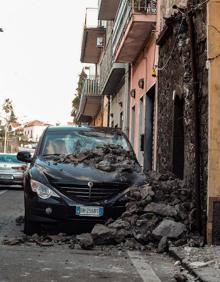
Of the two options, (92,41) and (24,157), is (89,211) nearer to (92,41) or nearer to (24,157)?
(24,157)

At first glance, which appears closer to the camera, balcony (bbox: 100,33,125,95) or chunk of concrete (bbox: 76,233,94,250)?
chunk of concrete (bbox: 76,233,94,250)

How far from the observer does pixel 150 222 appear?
8.73 metres

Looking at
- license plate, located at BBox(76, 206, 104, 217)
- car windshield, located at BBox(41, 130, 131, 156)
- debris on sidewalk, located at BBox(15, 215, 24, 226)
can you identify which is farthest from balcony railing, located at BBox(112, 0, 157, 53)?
license plate, located at BBox(76, 206, 104, 217)

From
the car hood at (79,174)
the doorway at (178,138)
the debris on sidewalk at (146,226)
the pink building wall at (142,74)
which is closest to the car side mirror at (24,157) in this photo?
the car hood at (79,174)

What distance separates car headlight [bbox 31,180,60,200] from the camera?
8.86 meters

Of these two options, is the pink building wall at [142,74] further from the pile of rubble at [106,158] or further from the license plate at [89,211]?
the license plate at [89,211]

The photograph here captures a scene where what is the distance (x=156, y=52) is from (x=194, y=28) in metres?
6.18

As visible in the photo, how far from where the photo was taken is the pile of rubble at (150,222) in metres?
8.39

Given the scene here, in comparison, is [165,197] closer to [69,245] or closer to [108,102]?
[69,245]

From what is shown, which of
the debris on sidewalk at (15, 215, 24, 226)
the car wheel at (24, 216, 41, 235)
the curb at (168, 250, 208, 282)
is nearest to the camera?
the curb at (168, 250, 208, 282)

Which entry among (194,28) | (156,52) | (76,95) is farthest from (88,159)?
(76,95)

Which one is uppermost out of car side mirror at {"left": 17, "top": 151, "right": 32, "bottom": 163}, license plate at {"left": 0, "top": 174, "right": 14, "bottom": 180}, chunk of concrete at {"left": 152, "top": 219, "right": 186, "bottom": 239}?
car side mirror at {"left": 17, "top": 151, "right": 32, "bottom": 163}

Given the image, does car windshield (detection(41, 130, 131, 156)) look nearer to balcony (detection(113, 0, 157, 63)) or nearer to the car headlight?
the car headlight

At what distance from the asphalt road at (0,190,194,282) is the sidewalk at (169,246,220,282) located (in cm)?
17
